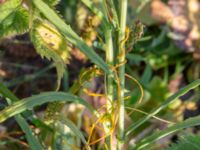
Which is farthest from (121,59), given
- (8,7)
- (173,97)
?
(8,7)

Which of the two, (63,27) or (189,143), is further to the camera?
(189,143)

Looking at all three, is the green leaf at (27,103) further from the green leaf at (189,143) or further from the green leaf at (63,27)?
the green leaf at (189,143)

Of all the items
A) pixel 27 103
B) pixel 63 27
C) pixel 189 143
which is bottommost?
pixel 189 143

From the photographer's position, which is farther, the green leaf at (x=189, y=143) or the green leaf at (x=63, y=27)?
the green leaf at (x=189, y=143)

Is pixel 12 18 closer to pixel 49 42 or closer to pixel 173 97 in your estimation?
pixel 49 42

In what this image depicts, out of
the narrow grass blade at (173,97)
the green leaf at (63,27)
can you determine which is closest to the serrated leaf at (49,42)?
the green leaf at (63,27)

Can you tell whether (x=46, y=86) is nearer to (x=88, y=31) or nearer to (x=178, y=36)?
(x=178, y=36)

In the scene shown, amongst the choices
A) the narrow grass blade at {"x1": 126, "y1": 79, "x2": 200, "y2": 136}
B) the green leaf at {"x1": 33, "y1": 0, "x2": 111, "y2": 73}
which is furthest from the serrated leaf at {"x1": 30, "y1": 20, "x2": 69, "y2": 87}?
the narrow grass blade at {"x1": 126, "y1": 79, "x2": 200, "y2": 136}

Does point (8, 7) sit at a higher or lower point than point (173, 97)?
higher
